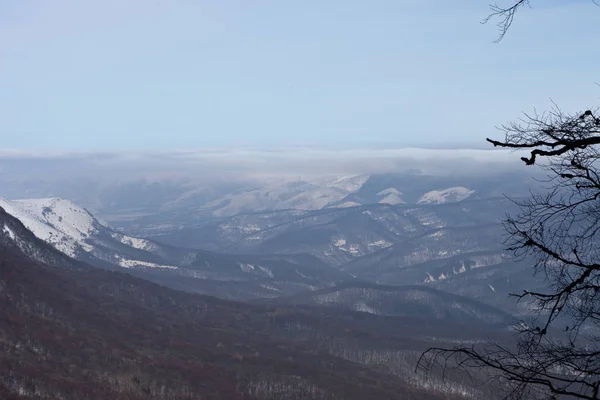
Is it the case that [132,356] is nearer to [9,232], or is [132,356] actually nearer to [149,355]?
[149,355]

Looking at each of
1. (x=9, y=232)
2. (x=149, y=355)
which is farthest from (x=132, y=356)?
(x=9, y=232)

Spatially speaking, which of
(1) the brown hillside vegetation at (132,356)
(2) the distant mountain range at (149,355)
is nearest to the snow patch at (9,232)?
(2) the distant mountain range at (149,355)

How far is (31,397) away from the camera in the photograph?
92.4m

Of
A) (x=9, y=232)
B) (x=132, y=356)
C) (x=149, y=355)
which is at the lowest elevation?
(x=149, y=355)

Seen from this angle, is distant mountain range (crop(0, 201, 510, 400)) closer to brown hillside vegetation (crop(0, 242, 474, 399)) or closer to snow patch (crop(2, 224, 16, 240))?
brown hillside vegetation (crop(0, 242, 474, 399))

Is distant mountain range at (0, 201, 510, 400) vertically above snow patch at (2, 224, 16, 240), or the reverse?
snow patch at (2, 224, 16, 240)

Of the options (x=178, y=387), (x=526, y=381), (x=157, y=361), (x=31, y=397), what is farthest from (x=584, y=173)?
(x=157, y=361)

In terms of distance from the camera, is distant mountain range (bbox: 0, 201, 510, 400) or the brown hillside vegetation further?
distant mountain range (bbox: 0, 201, 510, 400)

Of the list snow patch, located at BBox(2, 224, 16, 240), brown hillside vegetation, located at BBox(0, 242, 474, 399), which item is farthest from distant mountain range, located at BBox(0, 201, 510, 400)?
snow patch, located at BBox(2, 224, 16, 240)

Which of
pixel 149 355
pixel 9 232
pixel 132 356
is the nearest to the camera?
pixel 132 356

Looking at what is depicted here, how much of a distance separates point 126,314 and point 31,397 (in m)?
78.3

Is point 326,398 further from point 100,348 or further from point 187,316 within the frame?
point 187,316

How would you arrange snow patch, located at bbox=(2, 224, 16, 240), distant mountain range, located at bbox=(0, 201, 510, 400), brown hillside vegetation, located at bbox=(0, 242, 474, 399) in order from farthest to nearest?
snow patch, located at bbox=(2, 224, 16, 240) → distant mountain range, located at bbox=(0, 201, 510, 400) → brown hillside vegetation, located at bbox=(0, 242, 474, 399)

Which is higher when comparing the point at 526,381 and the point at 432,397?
the point at 526,381
